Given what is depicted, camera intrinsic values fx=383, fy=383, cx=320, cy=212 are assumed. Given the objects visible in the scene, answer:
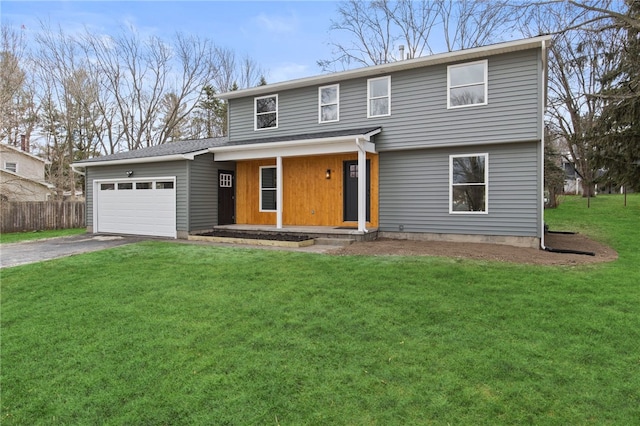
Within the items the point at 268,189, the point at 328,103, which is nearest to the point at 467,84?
the point at 328,103

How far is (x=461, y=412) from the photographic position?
281 centimetres

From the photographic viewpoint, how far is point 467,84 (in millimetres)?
10000

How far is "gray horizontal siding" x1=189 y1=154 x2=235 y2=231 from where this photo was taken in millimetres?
12172

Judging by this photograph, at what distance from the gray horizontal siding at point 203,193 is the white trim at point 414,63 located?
2.75 meters

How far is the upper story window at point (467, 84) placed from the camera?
32.2 ft

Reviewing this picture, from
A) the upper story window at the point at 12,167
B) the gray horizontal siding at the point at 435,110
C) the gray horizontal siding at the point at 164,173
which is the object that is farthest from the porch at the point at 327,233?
the upper story window at the point at 12,167

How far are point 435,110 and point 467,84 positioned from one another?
999mm

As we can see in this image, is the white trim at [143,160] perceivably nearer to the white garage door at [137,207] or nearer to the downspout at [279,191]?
the white garage door at [137,207]

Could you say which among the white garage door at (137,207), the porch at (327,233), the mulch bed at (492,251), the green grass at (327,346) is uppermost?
the white garage door at (137,207)

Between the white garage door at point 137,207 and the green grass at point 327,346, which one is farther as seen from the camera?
the white garage door at point 137,207

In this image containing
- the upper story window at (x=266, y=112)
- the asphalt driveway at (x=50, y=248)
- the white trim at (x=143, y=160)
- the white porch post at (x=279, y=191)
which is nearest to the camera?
the asphalt driveway at (x=50, y=248)

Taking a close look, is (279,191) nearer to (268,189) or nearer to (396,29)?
(268,189)

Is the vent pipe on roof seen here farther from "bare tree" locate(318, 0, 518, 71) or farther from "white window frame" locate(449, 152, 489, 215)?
"white window frame" locate(449, 152, 489, 215)

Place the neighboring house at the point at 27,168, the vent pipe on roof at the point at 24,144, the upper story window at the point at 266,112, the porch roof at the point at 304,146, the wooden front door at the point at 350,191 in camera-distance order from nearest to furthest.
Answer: the porch roof at the point at 304,146 → the wooden front door at the point at 350,191 → the upper story window at the point at 266,112 → the neighboring house at the point at 27,168 → the vent pipe on roof at the point at 24,144
